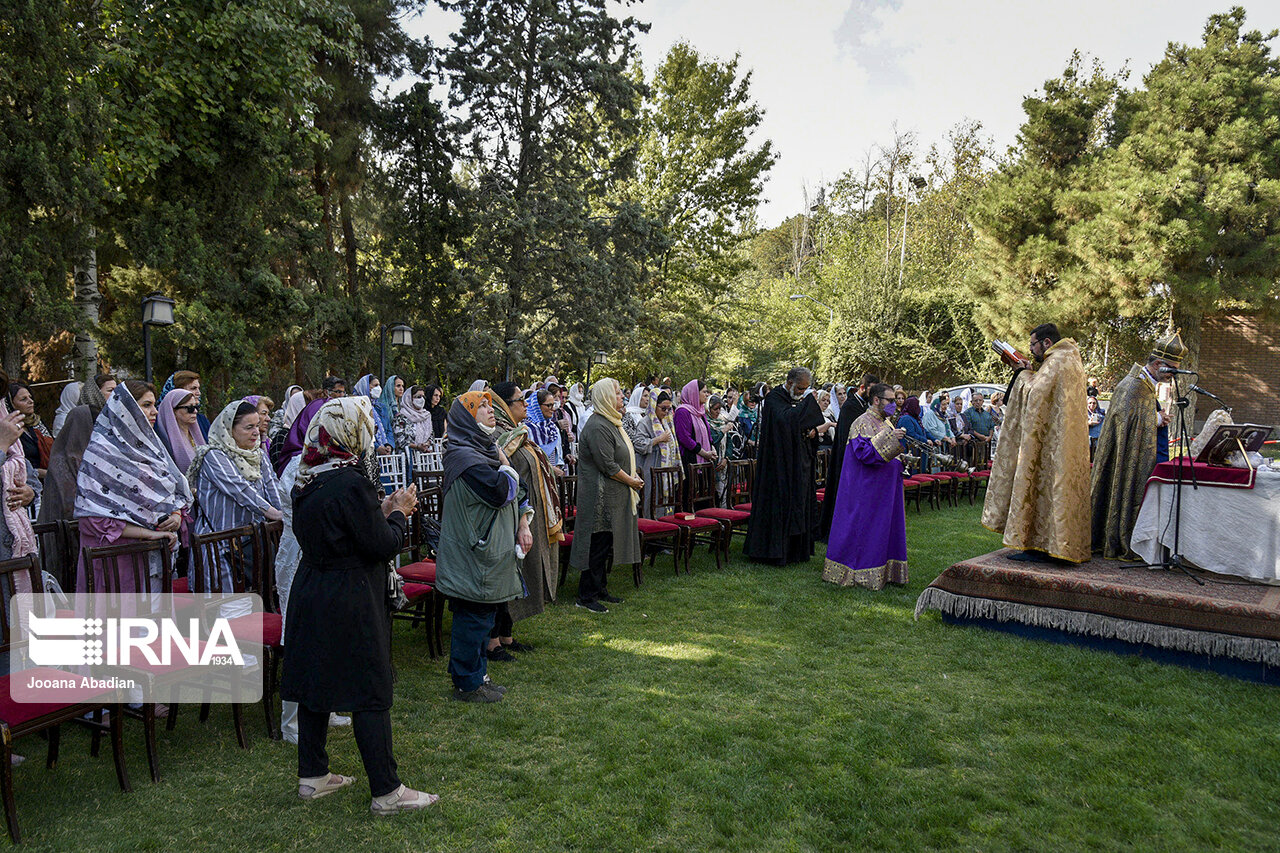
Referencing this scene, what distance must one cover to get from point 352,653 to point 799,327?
27738 mm

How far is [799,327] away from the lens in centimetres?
2934

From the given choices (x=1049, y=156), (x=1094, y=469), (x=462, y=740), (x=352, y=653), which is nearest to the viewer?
(x=352, y=653)

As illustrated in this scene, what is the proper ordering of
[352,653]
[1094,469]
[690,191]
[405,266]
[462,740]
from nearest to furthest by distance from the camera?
1. [352,653]
2. [462,740]
3. [1094,469]
4. [405,266]
5. [690,191]

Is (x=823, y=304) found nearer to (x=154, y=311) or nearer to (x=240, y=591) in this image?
(x=154, y=311)

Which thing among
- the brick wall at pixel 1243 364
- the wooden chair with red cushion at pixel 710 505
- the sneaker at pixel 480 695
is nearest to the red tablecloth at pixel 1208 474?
the wooden chair with red cushion at pixel 710 505

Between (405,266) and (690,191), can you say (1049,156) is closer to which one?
(690,191)

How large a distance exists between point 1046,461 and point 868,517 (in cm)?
172

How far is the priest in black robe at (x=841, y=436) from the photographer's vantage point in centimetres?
810

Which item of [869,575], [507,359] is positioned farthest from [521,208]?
[869,575]

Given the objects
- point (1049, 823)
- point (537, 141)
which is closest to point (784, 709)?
point (1049, 823)

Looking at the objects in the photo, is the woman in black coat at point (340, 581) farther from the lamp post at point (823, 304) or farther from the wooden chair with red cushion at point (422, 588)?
the lamp post at point (823, 304)

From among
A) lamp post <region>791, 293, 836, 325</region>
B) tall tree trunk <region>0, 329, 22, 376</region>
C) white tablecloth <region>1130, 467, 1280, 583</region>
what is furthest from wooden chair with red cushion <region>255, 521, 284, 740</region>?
lamp post <region>791, 293, 836, 325</region>

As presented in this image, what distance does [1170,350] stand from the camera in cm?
633

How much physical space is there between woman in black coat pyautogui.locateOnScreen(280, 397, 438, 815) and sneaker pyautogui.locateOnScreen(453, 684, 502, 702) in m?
1.40
